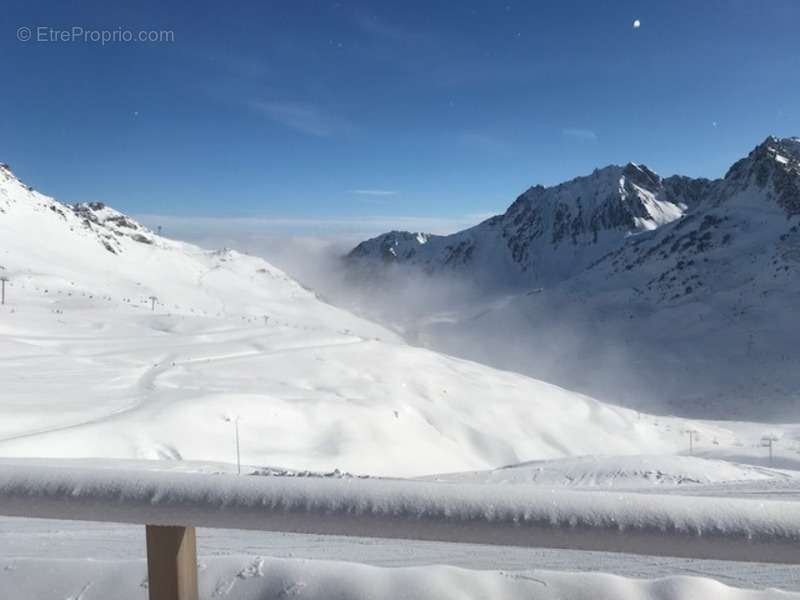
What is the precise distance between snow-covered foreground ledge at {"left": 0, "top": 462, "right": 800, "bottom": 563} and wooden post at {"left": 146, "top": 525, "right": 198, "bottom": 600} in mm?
148

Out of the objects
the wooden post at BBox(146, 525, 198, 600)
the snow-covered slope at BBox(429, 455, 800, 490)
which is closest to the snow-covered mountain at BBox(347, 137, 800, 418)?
the snow-covered slope at BBox(429, 455, 800, 490)

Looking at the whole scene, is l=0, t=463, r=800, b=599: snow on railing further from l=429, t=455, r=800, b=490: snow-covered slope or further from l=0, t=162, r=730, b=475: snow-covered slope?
l=0, t=162, r=730, b=475: snow-covered slope

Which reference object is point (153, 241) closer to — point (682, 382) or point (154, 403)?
point (682, 382)

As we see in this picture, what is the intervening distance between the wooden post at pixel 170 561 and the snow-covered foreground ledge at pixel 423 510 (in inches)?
5.8

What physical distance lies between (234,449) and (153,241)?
4858 inches

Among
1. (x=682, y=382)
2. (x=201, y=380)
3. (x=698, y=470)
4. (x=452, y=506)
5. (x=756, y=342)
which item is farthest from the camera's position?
(x=756, y=342)

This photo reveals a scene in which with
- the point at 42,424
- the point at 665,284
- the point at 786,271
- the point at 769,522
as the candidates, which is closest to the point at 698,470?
the point at 769,522

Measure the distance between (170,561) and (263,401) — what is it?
707 inches

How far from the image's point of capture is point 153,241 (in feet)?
422

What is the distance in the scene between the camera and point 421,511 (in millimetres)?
1852

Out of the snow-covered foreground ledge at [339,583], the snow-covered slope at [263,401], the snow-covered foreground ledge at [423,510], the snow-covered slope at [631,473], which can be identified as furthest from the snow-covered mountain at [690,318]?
the snow-covered foreground ledge at [423,510]

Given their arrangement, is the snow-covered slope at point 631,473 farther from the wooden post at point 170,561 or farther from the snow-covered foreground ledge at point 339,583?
the wooden post at point 170,561

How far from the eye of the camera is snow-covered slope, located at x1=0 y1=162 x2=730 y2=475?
16141 millimetres

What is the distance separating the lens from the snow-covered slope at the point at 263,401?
53.0 feet
